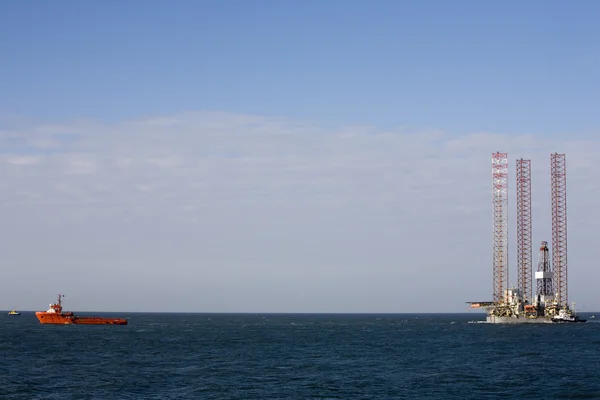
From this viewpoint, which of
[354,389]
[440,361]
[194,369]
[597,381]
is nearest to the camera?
[354,389]

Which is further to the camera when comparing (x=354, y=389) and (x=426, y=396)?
(x=354, y=389)

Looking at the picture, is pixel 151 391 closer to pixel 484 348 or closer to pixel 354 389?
pixel 354 389

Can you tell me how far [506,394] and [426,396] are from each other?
27.5ft

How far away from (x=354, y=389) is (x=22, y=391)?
3525 cm

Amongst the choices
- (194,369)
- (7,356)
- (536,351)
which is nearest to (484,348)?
(536,351)

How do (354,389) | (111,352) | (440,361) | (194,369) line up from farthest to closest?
1. (111,352)
2. (440,361)
3. (194,369)
4. (354,389)

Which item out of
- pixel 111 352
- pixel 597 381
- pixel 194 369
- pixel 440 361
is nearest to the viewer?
pixel 597 381

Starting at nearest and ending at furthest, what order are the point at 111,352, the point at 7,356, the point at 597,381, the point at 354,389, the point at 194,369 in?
the point at 354,389 → the point at 597,381 → the point at 194,369 → the point at 7,356 → the point at 111,352

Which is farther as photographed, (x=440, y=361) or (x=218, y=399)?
(x=440, y=361)

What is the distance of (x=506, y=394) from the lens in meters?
75.6

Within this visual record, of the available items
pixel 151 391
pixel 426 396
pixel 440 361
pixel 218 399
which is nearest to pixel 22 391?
pixel 151 391

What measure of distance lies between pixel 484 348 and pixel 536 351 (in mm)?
11314

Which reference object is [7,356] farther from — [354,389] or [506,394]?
[506,394]

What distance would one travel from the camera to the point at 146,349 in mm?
133750
